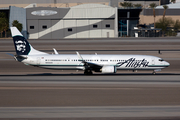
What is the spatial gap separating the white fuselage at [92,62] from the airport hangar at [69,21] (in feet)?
234

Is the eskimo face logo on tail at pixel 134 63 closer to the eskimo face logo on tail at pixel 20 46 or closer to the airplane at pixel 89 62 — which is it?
the airplane at pixel 89 62

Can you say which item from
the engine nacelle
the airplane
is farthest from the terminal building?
the engine nacelle

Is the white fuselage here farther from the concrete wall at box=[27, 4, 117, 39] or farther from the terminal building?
the concrete wall at box=[27, 4, 117, 39]

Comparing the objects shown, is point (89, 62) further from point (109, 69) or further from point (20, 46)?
point (20, 46)

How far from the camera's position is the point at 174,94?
27.7 metres

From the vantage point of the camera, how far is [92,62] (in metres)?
41.7

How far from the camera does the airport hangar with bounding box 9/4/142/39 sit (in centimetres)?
11175

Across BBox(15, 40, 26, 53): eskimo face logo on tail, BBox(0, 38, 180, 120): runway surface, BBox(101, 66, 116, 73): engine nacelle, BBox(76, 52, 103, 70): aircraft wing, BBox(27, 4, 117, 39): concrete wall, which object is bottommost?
BBox(0, 38, 180, 120): runway surface

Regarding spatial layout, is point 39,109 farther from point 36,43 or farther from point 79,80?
point 36,43

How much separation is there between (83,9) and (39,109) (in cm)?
9274

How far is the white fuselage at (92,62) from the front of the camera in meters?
41.4

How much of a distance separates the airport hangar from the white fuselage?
71.3 metres

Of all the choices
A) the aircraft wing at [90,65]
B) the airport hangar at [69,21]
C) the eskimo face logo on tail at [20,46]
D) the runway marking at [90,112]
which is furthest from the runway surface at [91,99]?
the airport hangar at [69,21]

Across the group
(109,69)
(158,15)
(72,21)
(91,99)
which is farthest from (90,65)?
(158,15)
